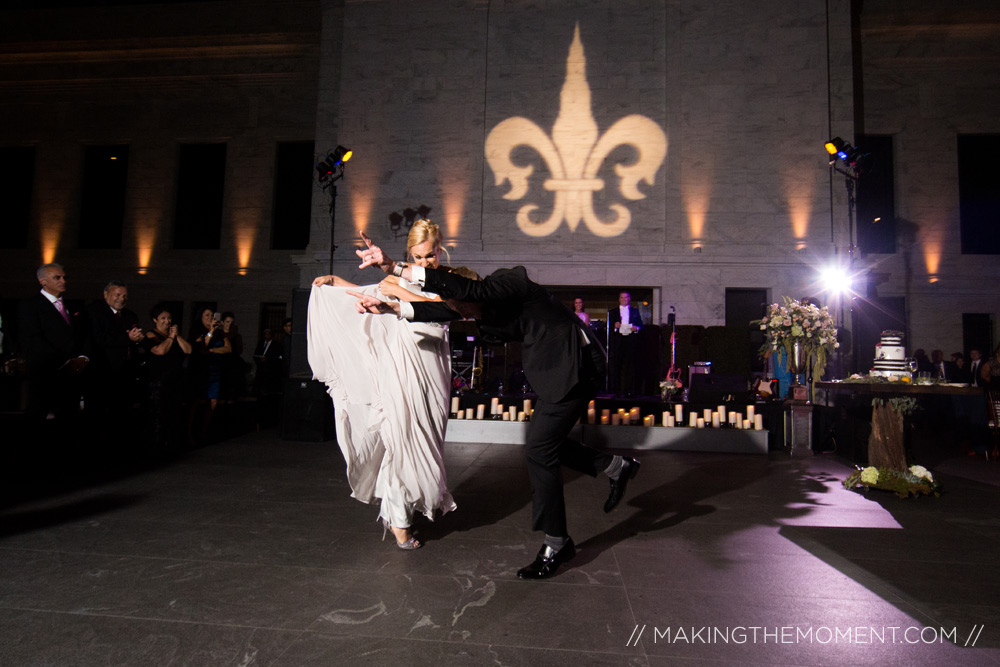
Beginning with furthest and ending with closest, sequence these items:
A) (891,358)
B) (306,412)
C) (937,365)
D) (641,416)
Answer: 1. (937,365)
2. (641,416)
3. (306,412)
4. (891,358)

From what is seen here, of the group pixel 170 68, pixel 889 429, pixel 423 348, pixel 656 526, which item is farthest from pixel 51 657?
pixel 170 68

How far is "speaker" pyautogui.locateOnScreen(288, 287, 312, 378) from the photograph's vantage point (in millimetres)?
8312

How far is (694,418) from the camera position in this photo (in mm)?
8156

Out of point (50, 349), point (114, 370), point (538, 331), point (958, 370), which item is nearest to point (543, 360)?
point (538, 331)

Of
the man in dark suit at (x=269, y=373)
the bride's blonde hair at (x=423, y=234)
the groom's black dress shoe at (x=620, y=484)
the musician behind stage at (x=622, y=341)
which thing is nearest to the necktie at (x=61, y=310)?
the bride's blonde hair at (x=423, y=234)

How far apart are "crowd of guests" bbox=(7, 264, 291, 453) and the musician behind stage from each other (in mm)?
6633

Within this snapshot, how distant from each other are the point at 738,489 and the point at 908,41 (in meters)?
15.5

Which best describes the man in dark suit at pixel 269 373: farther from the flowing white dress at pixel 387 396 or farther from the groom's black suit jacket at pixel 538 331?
the groom's black suit jacket at pixel 538 331

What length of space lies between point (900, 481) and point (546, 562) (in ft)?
13.5

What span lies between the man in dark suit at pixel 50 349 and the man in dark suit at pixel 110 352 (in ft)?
0.76

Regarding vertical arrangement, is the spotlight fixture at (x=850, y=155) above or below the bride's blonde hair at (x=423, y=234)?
above

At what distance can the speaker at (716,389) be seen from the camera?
28.2 feet

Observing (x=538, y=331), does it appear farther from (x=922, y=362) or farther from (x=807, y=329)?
(x=922, y=362)

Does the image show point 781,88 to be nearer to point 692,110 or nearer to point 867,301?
point 692,110
